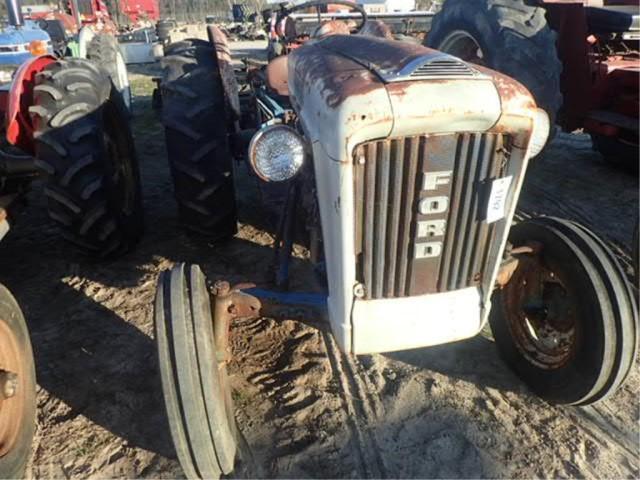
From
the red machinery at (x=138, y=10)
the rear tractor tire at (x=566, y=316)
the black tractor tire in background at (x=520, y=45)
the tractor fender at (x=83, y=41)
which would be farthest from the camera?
the red machinery at (x=138, y=10)

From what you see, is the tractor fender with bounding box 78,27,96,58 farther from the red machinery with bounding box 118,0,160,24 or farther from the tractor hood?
the red machinery with bounding box 118,0,160,24

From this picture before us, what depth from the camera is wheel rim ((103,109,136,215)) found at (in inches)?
141

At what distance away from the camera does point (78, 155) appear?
2975mm

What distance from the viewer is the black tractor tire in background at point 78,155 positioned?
2.92 m

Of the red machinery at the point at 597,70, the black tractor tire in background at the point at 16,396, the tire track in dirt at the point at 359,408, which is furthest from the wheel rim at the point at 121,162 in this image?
the red machinery at the point at 597,70

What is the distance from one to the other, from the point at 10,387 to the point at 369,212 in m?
1.40

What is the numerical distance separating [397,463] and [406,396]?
0.38m

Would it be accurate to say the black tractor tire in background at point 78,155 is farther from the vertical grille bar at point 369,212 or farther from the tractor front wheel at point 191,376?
the vertical grille bar at point 369,212

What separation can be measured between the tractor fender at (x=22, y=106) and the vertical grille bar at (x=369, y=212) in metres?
2.31

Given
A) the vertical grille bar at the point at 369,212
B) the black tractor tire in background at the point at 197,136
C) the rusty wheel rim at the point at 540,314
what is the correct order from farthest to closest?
1. the black tractor tire in background at the point at 197,136
2. the rusty wheel rim at the point at 540,314
3. the vertical grille bar at the point at 369,212

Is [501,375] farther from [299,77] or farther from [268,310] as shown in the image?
[299,77]

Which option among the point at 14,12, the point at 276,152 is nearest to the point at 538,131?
the point at 276,152

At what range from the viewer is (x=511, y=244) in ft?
8.42

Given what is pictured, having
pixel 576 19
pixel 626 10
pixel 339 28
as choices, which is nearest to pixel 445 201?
pixel 339 28
